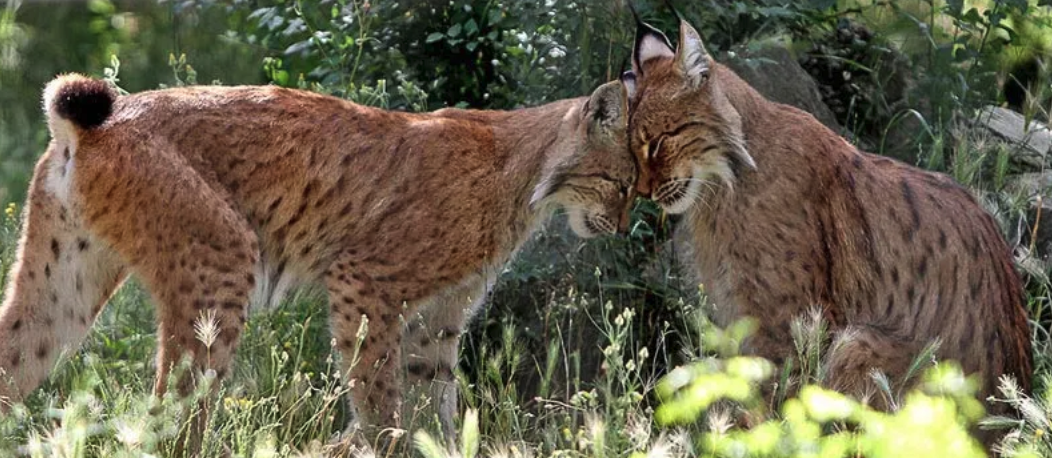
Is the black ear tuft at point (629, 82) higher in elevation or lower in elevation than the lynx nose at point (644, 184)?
higher

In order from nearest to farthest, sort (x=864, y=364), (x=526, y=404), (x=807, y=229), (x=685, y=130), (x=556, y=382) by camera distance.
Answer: (x=864, y=364) → (x=807, y=229) → (x=685, y=130) → (x=526, y=404) → (x=556, y=382)

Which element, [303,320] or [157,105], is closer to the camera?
[157,105]

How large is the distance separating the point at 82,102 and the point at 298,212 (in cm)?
84

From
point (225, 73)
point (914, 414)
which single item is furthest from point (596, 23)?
point (914, 414)

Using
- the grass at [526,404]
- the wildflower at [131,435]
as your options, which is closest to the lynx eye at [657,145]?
the grass at [526,404]

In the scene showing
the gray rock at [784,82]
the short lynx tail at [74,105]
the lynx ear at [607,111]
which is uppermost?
the short lynx tail at [74,105]

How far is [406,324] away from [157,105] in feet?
3.47

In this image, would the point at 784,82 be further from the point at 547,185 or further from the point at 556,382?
the point at 547,185

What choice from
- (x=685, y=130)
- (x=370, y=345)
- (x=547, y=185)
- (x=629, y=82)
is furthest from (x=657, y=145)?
(x=370, y=345)

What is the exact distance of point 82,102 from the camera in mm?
5113

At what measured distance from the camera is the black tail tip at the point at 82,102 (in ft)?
16.7

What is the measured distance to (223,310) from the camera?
516 cm

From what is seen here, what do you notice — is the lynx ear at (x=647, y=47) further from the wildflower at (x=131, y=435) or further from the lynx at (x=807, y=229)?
the wildflower at (x=131, y=435)

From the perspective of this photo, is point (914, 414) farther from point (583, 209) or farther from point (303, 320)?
point (303, 320)
